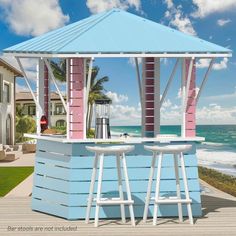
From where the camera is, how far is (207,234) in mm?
7055

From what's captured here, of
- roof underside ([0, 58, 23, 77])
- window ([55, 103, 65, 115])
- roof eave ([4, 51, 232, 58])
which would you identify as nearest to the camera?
roof eave ([4, 51, 232, 58])

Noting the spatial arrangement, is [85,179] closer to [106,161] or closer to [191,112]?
[106,161]

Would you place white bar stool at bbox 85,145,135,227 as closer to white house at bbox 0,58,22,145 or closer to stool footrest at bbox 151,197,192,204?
stool footrest at bbox 151,197,192,204

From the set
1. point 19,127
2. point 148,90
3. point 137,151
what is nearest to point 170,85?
point 148,90

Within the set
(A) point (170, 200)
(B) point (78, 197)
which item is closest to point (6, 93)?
(B) point (78, 197)

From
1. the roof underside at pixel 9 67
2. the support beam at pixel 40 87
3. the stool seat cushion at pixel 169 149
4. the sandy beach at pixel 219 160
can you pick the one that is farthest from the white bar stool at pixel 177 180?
the roof underside at pixel 9 67

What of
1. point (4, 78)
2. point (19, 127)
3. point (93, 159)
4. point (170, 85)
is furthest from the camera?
point (19, 127)

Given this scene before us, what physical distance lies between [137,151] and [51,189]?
1.56 metres

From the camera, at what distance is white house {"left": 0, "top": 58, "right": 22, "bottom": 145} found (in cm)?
3200

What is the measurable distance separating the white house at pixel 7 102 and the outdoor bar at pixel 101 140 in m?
22.4

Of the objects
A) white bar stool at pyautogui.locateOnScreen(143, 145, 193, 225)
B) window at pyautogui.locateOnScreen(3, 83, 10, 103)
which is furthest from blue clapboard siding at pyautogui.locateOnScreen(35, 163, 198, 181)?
window at pyautogui.locateOnScreen(3, 83, 10, 103)

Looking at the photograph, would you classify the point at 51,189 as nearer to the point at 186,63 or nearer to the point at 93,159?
the point at 93,159

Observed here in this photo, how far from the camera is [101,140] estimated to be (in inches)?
310

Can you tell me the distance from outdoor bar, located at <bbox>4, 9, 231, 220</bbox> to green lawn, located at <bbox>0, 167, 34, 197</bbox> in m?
4.38
